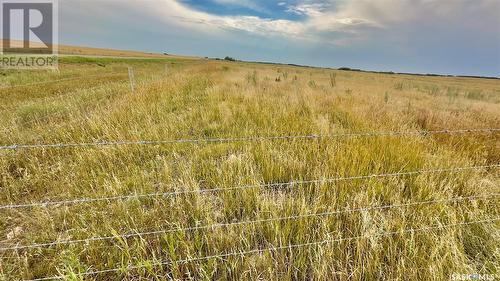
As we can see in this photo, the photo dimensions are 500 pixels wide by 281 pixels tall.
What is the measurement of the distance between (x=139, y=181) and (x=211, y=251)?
1666 mm

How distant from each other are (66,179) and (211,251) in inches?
100

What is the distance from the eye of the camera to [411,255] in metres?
2.14

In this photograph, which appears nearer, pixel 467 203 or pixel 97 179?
pixel 467 203

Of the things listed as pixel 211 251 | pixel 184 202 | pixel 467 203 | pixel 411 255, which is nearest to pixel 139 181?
pixel 184 202

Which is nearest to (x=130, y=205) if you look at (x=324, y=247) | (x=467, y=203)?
(x=324, y=247)

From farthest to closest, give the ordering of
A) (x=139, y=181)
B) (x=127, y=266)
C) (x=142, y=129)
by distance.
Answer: (x=142, y=129) → (x=139, y=181) → (x=127, y=266)

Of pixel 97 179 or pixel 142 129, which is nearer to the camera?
pixel 97 179

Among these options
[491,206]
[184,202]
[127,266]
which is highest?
[491,206]

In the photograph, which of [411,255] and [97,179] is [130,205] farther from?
[411,255]

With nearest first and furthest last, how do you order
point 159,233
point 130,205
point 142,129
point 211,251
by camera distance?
point 211,251, point 159,233, point 130,205, point 142,129

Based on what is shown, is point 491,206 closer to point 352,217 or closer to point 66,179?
point 352,217

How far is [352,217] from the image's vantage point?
2.52 m

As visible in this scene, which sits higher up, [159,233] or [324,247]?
[324,247]

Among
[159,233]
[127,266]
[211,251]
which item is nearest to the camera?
[127,266]
